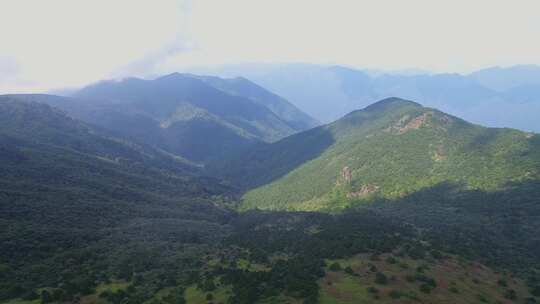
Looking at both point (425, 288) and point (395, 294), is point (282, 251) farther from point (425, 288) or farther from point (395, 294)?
point (395, 294)

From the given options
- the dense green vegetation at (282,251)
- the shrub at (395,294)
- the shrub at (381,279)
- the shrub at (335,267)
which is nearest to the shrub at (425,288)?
the dense green vegetation at (282,251)

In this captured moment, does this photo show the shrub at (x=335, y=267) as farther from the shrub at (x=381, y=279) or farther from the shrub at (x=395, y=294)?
the shrub at (x=395, y=294)

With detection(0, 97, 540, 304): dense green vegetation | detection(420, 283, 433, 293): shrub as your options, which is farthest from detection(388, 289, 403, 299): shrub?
detection(420, 283, 433, 293): shrub

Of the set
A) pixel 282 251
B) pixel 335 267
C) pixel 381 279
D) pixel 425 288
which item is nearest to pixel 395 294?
pixel 425 288

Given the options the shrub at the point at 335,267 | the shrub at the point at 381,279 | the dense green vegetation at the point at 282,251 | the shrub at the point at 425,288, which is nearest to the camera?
the shrub at the point at 425,288

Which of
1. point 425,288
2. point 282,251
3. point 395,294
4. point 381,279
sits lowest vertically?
point 282,251

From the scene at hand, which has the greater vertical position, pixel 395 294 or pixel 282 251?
pixel 395 294

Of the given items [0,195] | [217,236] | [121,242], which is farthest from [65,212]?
[217,236]

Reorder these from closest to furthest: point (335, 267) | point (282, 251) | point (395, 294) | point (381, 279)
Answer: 1. point (395, 294)
2. point (381, 279)
3. point (335, 267)
4. point (282, 251)

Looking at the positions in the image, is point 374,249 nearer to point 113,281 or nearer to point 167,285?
point 167,285

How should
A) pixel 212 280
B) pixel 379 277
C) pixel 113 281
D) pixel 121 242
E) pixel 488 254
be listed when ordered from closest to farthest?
pixel 379 277
pixel 212 280
pixel 113 281
pixel 488 254
pixel 121 242

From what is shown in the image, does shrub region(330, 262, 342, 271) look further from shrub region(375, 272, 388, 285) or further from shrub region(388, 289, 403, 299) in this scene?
shrub region(388, 289, 403, 299)
